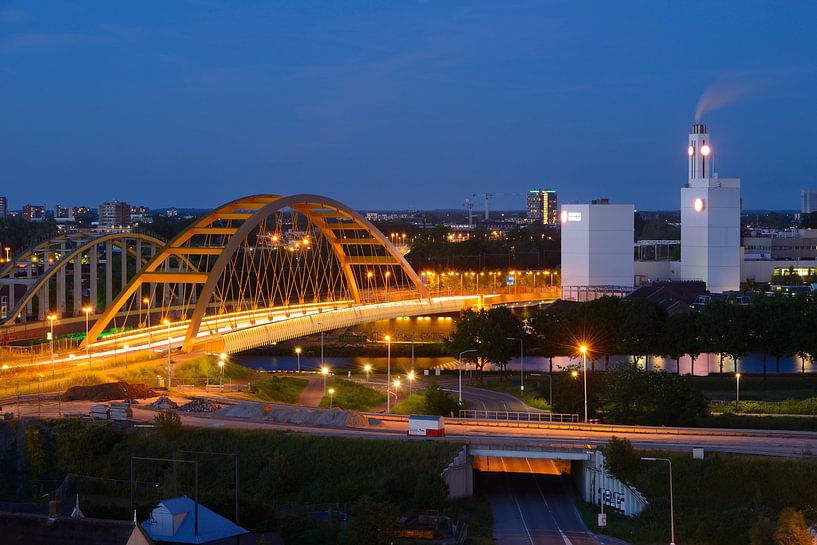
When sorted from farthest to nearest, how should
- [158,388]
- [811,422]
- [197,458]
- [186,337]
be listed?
[186,337], [158,388], [811,422], [197,458]

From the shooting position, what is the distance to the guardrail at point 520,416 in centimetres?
4953

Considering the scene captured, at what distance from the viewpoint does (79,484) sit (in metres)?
40.6

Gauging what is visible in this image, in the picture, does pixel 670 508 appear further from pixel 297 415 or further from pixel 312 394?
pixel 312 394

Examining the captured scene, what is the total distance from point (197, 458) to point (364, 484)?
6.60 meters

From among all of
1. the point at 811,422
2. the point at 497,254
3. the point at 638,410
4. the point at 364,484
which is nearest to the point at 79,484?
the point at 364,484

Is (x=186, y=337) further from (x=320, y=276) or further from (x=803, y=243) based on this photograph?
(x=803, y=243)

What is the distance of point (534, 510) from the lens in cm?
3756

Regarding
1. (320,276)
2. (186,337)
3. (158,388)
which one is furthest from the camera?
(320,276)

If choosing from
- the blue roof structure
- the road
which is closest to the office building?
the road

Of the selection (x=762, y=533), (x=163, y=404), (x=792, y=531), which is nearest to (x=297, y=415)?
(x=163, y=404)

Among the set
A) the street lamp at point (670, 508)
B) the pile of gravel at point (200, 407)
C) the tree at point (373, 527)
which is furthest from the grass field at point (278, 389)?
the tree at point (373, 527)

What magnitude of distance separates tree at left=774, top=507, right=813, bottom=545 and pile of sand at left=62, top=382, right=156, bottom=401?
28662 millimetres

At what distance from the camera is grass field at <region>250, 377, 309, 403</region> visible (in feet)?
187

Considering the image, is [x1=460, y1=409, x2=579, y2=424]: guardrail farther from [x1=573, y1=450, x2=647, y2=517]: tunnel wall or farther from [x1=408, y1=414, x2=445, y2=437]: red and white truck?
[x1=573, y1=450, x2=647, y2=517]: tunnel wall
